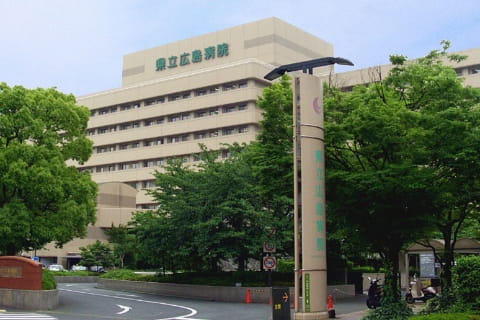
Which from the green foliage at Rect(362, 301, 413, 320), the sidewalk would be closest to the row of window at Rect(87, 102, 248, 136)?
the sidewalk

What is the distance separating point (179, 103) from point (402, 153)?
6429 centimetres

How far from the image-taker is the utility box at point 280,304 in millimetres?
19266

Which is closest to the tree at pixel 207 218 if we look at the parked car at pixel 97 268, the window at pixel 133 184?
the parked car at pixel 97 268

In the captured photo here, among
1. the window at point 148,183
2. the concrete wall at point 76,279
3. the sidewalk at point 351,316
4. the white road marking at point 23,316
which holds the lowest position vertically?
the concrete wall at point 76,279

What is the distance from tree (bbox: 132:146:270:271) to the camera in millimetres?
31234

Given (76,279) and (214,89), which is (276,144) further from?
(214,89)

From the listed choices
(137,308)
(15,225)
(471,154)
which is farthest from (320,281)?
(15,225)

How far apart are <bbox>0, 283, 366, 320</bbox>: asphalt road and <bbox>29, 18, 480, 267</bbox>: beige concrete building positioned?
138ft

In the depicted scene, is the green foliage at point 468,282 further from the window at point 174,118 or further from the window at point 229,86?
the window at point 174,118

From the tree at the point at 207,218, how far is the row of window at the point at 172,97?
41.9 metres

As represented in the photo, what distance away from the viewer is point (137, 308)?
90.1 ft

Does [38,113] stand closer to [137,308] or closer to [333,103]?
[137,308]

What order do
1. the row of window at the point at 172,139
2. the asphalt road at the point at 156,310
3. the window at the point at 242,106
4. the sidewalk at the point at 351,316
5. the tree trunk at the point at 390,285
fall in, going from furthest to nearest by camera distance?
the row of window at the point at 172,139 < the window at the point at 242,106 < the asphalt road at the point at 156,310 < the sidewalk at the point at 351,316 < the tree trunk at the point at 390,285

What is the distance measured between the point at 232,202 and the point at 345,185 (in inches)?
488
